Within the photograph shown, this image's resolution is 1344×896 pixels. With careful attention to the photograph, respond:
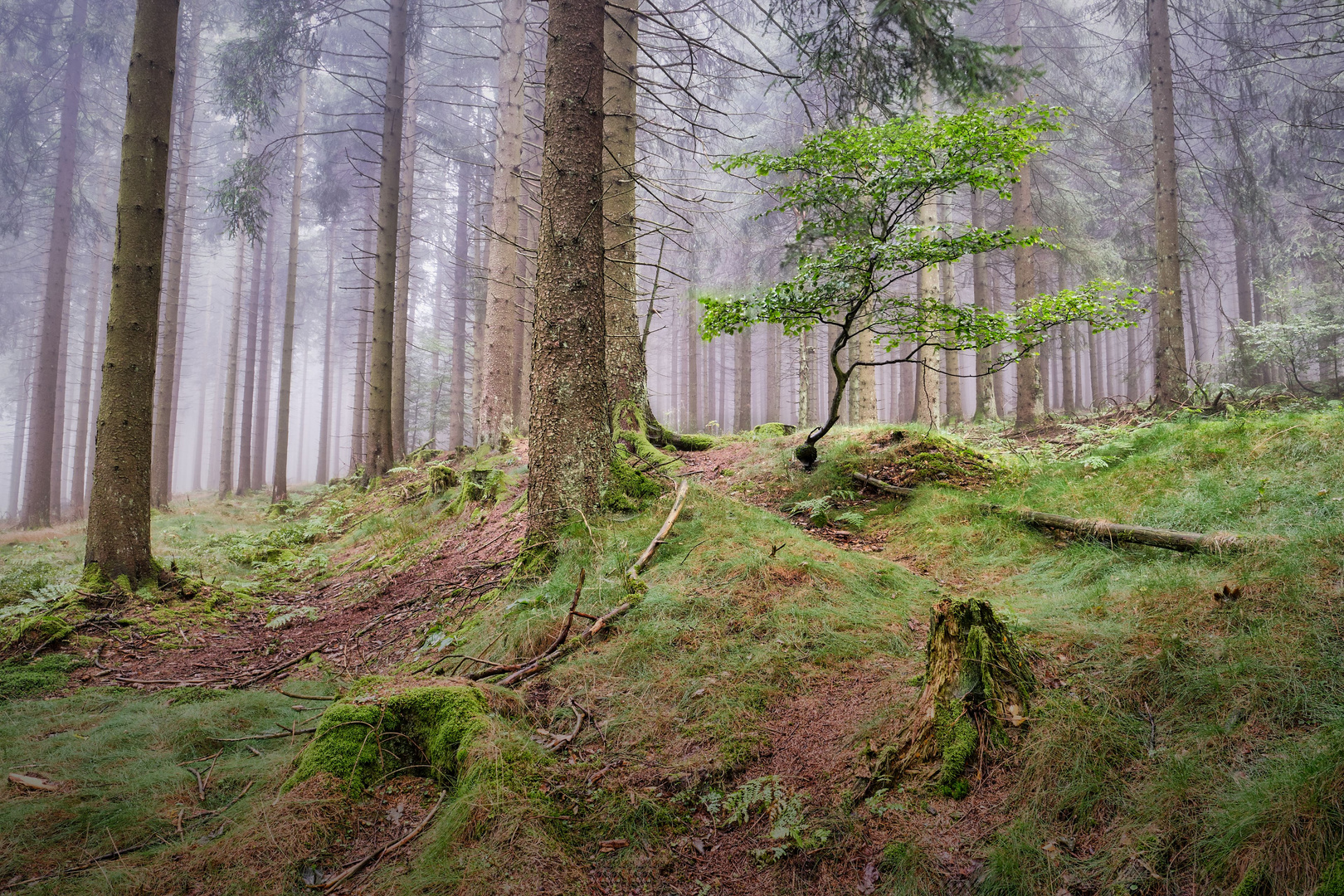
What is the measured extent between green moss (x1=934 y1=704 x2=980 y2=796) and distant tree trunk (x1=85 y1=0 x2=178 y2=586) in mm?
7091

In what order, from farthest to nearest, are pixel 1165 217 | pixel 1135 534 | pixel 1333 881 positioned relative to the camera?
pixel 1165 217 → pixel 1135 534 → pixel 1333 881

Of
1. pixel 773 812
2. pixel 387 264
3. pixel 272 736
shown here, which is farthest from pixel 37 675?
pixel 387 264

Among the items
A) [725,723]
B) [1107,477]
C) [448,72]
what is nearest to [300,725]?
[725,723]

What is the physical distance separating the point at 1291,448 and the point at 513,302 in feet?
36.7

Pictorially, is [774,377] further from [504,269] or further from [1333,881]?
[1333,881]

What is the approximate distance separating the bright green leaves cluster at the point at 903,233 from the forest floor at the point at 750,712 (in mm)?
1708

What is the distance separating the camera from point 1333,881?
1435mm

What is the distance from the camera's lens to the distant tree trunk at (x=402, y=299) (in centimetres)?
1595

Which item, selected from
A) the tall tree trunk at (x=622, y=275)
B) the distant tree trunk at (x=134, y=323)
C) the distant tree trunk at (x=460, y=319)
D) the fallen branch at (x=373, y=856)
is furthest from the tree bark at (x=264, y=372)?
the fallen branch at (x=373, y=856)

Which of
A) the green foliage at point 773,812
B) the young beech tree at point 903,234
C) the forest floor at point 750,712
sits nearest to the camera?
the forest floor at point 750,712

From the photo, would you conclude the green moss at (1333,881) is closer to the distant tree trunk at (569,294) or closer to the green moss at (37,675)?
the distant tree trunk at (569,294)

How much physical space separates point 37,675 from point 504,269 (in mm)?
9108

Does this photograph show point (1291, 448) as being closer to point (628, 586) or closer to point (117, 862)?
point (628, 586)

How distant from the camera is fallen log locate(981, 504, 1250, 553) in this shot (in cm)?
360
